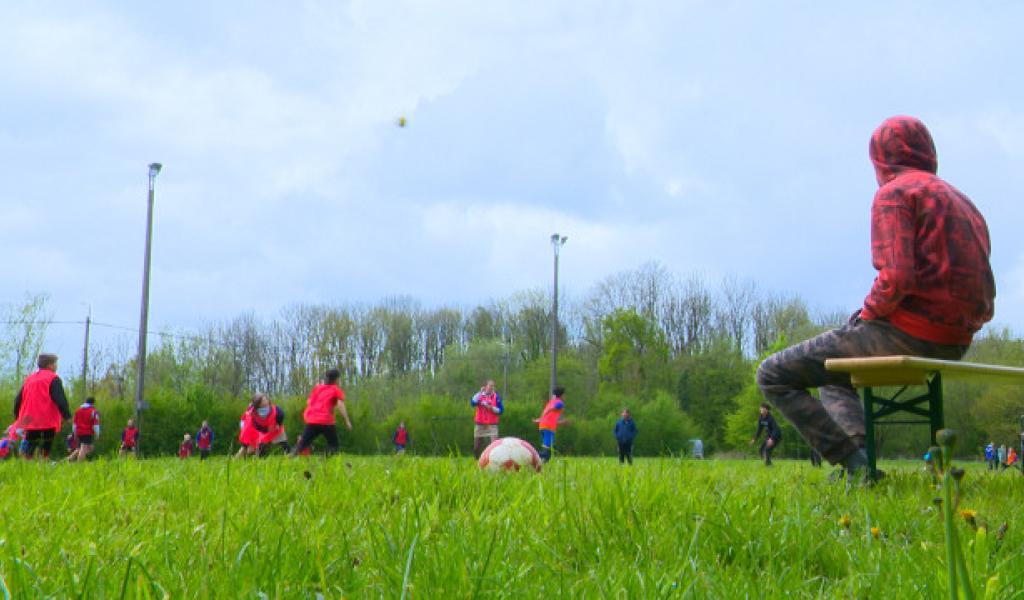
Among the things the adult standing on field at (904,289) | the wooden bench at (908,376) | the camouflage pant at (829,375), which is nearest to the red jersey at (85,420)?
the camouflage pant at (829,375)

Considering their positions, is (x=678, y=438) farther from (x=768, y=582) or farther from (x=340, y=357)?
(x=768, y=582)

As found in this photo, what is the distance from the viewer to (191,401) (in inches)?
1355

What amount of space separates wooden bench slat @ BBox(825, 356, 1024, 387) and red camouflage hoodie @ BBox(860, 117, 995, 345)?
235 millimetres

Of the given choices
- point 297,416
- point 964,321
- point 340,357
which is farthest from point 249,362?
point 964,321

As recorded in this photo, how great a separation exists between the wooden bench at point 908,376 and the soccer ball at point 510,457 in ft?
6.14

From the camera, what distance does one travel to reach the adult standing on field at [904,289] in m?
4.46

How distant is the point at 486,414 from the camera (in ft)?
58.5

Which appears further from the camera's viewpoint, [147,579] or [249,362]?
[249,362]

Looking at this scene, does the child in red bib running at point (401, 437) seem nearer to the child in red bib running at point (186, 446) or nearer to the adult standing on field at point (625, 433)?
the child in red bib running at point (186, 446)

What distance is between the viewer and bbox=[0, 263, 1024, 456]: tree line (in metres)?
42.0

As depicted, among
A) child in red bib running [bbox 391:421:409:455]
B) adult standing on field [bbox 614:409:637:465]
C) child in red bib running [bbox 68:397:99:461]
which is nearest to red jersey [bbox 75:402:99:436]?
child in red bib running [bbox 68:397:99:461]

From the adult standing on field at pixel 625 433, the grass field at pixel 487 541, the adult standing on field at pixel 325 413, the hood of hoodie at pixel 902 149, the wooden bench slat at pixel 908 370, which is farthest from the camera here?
the adult standing on field at pixel 625 433

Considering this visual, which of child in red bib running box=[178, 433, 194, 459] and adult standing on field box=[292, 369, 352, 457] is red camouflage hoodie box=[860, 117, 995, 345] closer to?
adult standing on field box=[292, 369, 352, 457]

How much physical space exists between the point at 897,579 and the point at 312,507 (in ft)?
6.32
